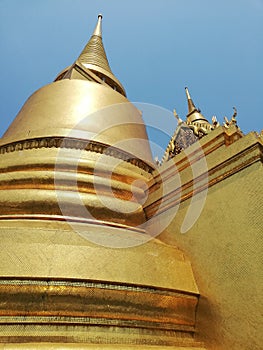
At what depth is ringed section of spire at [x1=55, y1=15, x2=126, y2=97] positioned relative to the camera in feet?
16.6

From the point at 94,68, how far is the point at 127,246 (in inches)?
201

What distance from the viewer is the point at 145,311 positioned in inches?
59.1

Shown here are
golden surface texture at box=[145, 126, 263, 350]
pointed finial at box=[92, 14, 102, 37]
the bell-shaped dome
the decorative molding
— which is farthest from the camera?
pointed finial at box=[92, 14, 102, 37]

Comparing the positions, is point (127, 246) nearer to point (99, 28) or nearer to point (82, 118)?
point (82, 118)

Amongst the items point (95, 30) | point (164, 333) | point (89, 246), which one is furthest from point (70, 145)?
point (95, 30)

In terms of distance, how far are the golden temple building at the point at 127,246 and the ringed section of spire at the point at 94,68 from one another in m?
2.36

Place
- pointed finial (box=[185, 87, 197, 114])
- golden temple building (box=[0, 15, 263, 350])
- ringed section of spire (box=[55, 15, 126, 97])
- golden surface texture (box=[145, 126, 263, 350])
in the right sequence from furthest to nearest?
pointed finial (box=[185, 87, 197, 114]), ringed section of spire (box=[55, 15, 126, 97]), golden surface texture (box=[145, 126, 263, 350]), golden temple building (box=[0, 15, 263, 350])

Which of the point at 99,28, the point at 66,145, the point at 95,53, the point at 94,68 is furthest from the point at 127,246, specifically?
the point at 99,28

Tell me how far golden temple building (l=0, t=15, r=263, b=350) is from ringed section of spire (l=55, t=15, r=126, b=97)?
93.0 inches

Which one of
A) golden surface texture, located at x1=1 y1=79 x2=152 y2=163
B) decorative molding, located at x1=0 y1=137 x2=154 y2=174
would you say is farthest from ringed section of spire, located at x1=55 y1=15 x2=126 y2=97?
decorative molding, located at x1=0 y1=137 x2=154 y2=174

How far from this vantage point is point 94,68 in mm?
6145

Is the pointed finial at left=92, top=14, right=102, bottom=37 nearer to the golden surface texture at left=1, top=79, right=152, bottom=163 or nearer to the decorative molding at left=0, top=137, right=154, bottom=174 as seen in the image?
the golden surface texture at left=1, top=79, right=152, bottom=163

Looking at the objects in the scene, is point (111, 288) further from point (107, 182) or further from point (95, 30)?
point (95, 30)

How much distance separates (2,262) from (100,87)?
10.4ft
